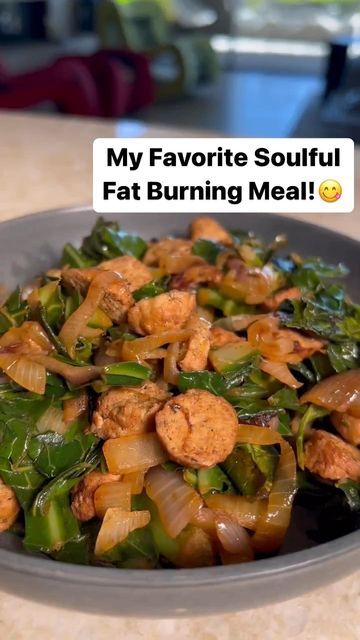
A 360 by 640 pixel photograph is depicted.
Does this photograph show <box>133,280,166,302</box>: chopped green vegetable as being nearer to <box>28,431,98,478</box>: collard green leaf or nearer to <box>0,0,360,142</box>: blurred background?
<box>28,431,98,478</box>: collard green leaf


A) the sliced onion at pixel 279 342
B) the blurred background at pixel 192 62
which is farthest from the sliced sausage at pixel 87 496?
the blurred background at pixel 192 62

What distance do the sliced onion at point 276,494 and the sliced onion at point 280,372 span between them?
0.36 feet

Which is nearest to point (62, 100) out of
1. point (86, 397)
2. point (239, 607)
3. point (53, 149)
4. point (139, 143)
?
point (53, 149)

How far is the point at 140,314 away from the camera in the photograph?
106 cm

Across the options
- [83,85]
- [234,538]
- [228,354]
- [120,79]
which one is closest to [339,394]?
[228,354]

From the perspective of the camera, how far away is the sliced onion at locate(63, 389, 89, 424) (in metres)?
1.00

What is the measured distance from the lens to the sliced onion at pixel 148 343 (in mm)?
1016

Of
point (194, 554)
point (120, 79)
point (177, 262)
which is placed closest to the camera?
point (194, 554)

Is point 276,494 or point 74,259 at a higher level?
point 74,259

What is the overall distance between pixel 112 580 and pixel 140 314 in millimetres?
463

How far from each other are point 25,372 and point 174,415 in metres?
0.25

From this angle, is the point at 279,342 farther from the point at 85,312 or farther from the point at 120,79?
the point at 120,79

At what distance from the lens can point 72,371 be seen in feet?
3.32

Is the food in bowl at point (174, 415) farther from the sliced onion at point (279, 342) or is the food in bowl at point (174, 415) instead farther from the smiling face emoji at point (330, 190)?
the smiling face emoji at point (330, 190)
